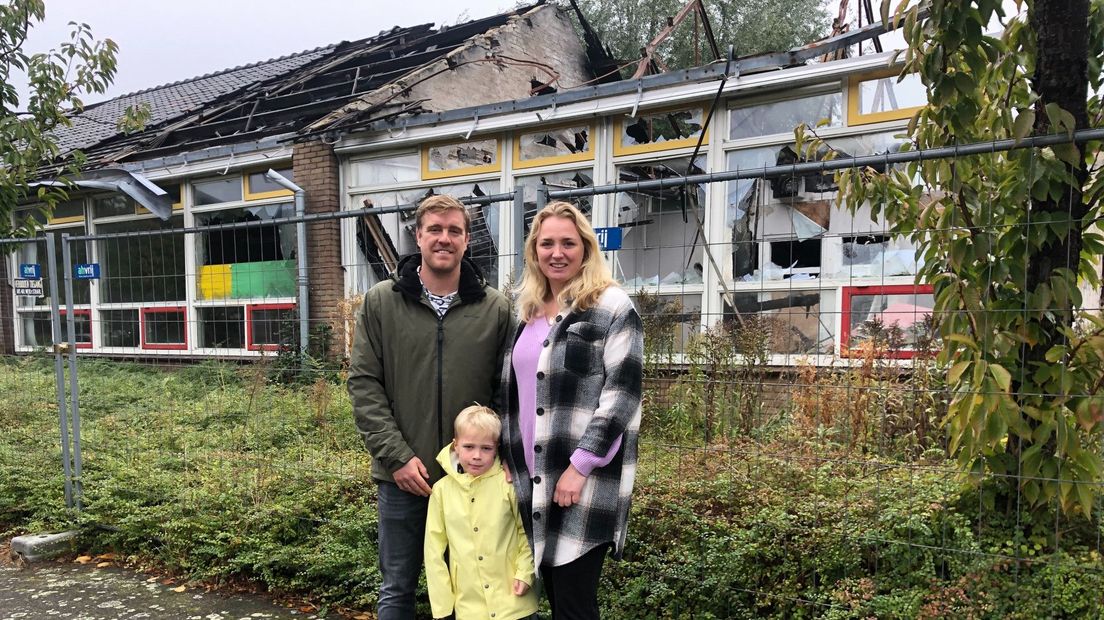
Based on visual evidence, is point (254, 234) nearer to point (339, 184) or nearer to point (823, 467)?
point (339, 184)

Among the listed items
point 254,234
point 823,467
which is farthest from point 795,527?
point 254,234

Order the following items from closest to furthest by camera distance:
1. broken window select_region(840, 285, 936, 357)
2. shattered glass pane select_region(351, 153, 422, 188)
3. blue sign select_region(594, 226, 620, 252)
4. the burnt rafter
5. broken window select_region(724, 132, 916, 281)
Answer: blue sign select_region(594, 226, 620, 252)
broken window select_region(840, 285, 936, 357)
broken window select_region(724, 132, 916, 281)
shattered glass pane select_region(351, 153, 422, 188)
the burnt rafter

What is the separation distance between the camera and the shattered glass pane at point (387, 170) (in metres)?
9.16

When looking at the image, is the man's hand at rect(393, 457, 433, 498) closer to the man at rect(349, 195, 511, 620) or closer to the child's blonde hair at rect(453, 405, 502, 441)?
the man at rect(349, 195, 511, 620)

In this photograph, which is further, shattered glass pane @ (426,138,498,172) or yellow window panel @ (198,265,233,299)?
shattered glass pane @ (426,138,498,172)

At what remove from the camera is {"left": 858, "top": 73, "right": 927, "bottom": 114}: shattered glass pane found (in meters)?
6.31

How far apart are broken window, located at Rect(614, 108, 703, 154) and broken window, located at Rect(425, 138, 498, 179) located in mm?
1963

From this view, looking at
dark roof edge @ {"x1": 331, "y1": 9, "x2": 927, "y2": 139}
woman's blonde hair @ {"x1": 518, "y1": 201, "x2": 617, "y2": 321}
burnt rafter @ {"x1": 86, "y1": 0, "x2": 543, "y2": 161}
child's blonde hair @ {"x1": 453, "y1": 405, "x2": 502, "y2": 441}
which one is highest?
burnt rafter @ {"x1": 86, "y1": 0, "x2": 543, "y2": 161}

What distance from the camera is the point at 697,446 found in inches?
129

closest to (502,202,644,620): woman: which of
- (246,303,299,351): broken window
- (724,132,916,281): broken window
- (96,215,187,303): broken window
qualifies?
(246,303,299,351): broken window

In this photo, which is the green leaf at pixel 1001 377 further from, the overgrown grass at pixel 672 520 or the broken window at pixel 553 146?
the broken window at pixel 553 146

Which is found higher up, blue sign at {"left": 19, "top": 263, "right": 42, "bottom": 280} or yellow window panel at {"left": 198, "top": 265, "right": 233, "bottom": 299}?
blue sign at {"left": 19, "top": 263, "right": 42, "bottom": 280}

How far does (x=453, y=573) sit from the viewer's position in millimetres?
2393

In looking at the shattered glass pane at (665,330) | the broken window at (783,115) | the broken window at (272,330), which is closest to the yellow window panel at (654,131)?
the broken window at (783,115)
